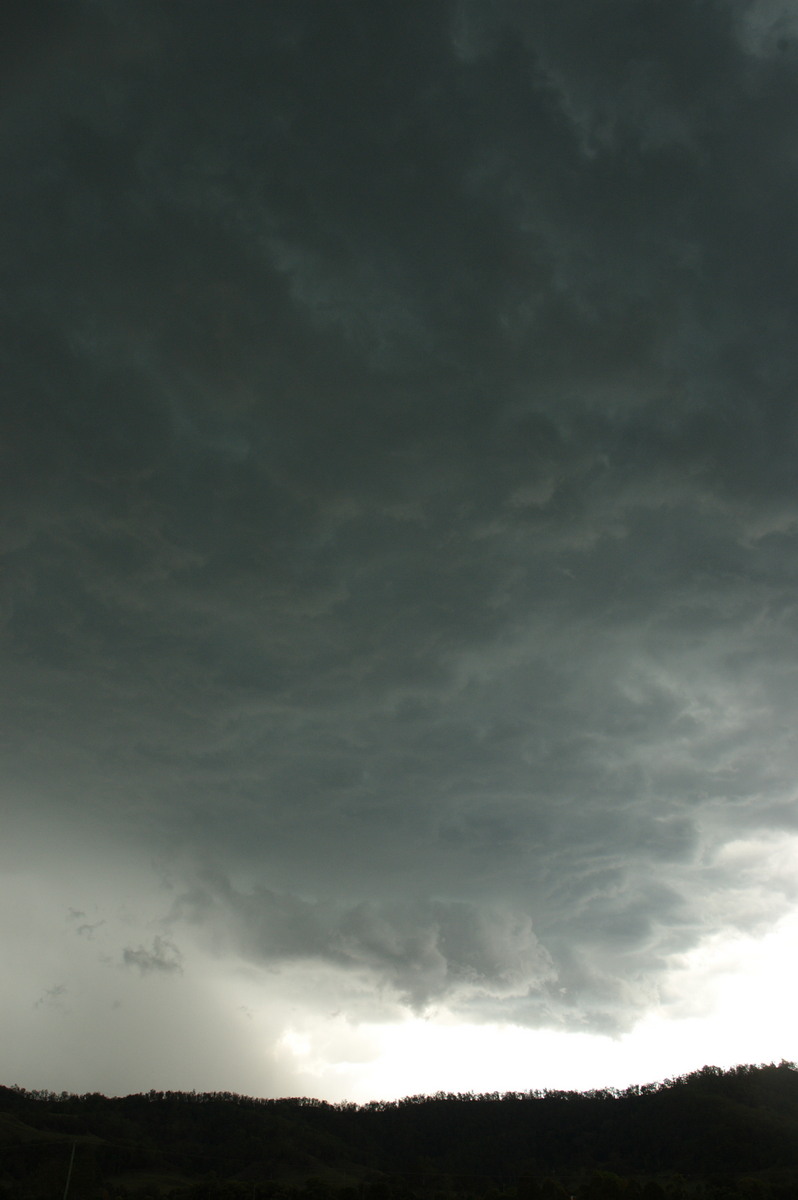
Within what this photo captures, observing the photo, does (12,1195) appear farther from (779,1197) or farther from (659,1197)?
(779,1197)

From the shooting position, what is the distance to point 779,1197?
196500 millimetres

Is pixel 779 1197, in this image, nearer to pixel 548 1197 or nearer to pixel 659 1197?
pixel 659 1197

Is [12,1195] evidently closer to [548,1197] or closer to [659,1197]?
[548,1197]

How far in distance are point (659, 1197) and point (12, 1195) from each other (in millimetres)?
169852

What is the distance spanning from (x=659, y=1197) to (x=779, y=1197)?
33.0 m

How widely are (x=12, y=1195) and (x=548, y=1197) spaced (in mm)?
142441

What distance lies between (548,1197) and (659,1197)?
2854 centimetres

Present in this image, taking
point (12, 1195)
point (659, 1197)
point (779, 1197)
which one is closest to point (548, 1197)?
point (659, 1197)

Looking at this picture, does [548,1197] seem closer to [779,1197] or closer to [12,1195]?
[779,1197]

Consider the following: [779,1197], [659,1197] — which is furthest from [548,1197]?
[779,1197]

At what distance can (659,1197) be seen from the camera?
633 ft

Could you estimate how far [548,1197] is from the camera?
19962cm

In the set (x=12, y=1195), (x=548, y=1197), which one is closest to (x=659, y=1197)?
(x=548, y=1197)
